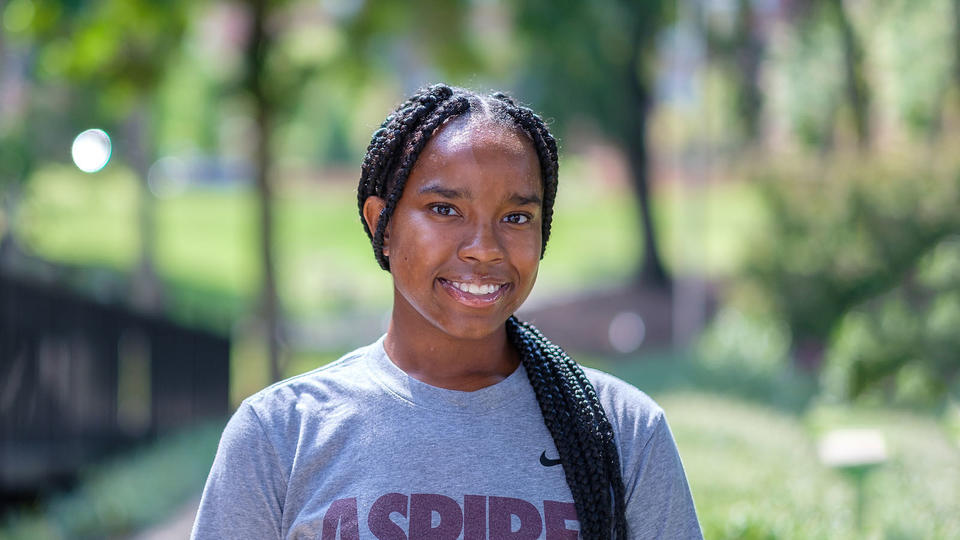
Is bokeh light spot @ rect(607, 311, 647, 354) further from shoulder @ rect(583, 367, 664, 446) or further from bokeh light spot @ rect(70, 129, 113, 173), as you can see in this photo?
shoulder @ rect(583, 367, 664, 446)

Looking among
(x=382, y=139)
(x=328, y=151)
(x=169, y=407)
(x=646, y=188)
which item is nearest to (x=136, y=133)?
(x=169, y=407)

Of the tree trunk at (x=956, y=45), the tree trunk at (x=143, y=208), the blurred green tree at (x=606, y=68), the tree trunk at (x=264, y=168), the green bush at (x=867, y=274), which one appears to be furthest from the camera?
the tree trunk at (x=143, y=208)

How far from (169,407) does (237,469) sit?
29.2 ft

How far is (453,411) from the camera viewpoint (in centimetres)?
189

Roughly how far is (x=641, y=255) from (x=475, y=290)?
21217 mm

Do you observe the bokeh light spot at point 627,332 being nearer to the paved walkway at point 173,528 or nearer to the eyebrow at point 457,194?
the paved walkway at point 173,528

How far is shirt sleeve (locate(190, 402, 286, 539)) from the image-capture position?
5.93ft

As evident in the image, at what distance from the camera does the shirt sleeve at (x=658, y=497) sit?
188 centimetres

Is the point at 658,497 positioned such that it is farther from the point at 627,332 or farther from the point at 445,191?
the point at 627,332

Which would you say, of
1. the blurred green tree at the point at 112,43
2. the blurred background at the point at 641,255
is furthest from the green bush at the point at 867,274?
the blurred green tree at the point at 112,43

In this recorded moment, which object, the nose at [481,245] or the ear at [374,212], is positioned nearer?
the nose at [481,245]

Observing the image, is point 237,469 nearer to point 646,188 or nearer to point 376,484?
point 376,484

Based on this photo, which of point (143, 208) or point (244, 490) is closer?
point (244, 490)

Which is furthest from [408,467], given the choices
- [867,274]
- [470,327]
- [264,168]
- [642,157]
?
[642,157]
